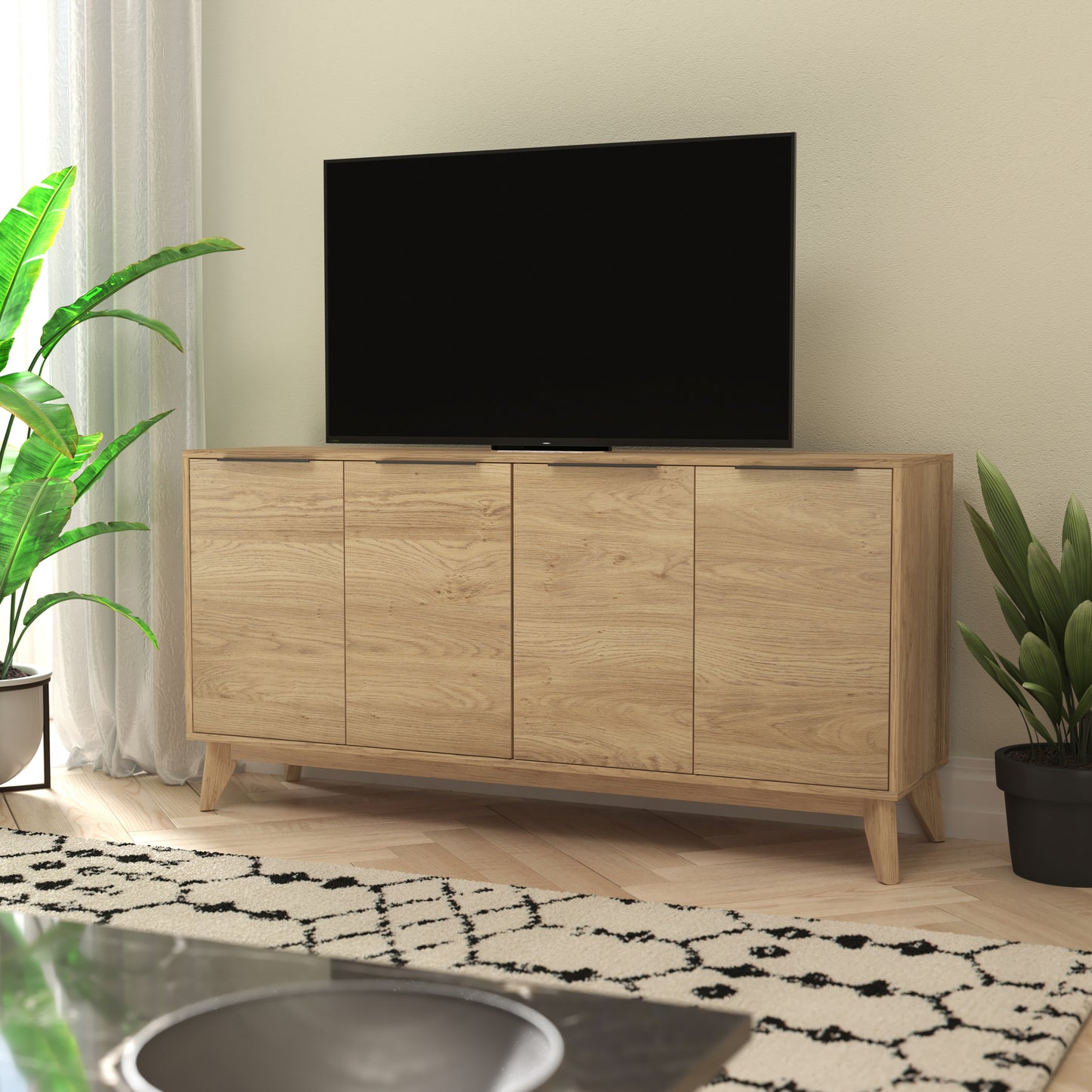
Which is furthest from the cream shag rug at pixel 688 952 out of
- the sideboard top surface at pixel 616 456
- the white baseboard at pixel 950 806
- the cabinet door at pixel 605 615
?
the sideboard top surface at pixel 616 456

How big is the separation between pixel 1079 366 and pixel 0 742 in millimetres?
2491

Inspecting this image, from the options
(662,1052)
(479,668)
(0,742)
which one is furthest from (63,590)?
(662,1052)

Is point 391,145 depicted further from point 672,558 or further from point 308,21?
point 672,558

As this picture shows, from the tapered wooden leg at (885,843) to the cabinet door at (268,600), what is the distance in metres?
1.14

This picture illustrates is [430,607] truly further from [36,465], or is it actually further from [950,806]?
[950,806]

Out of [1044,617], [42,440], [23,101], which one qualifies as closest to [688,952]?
[1044,617]

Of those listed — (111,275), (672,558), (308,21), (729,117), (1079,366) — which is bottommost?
(672,558)

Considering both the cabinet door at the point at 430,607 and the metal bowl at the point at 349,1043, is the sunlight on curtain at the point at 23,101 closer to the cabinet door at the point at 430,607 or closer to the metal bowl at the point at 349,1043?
the cabinet door at the point at 430,607

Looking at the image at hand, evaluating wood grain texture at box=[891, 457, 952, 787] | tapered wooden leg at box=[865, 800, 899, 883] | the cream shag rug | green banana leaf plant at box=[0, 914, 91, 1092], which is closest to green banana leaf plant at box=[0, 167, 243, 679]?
the cream shag rug

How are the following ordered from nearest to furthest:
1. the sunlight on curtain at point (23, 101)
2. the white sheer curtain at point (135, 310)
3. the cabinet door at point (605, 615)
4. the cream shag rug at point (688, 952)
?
the cream shag rug at point (688, 952) → the cabinet door at point (605, 615) → the white sheer curtain at point (135, 310) → the sunlight on curtain at point (23, 101)

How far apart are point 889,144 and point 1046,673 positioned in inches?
45.9

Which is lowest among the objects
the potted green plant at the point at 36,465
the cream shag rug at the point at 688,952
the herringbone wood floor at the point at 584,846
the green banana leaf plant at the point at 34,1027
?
the herringbone wood floor at the point at 584,846

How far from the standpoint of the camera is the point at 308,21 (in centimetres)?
346

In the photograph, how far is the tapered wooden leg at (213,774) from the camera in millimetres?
3121
